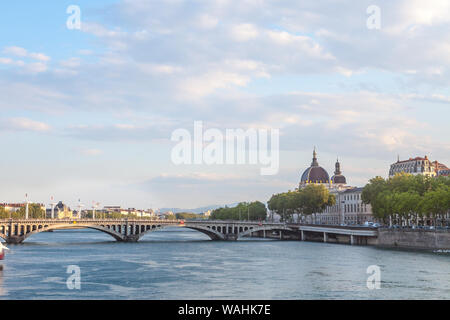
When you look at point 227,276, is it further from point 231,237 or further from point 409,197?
point 231,237

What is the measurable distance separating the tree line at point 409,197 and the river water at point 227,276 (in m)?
12.8

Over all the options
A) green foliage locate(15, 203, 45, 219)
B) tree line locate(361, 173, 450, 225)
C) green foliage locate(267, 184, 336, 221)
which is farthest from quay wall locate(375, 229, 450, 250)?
green foliage locate(15, 203, 45, 219)

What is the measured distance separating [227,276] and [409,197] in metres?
45.5

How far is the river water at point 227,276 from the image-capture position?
39.8 metres

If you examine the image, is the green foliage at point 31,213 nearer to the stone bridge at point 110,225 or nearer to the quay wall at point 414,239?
the stone bridge at point 110,225

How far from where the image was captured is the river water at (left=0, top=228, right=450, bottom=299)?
3984cm

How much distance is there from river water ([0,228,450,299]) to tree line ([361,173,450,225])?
1281 centimetres

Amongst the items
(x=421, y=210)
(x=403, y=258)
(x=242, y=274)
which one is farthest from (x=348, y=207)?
(x=242, y=274)

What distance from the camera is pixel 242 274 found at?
5156 cm

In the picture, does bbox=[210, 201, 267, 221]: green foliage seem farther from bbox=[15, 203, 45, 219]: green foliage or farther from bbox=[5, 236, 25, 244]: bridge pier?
bbox=[5, 236, 25, 244]: bridge pier

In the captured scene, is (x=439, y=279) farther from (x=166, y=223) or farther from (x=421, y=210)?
(x=166, y=223)

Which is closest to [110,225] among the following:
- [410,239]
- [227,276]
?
[410,239]

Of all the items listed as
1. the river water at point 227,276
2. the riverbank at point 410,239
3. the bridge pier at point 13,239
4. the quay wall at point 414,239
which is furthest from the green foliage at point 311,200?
the bridge pier at point 13,239
